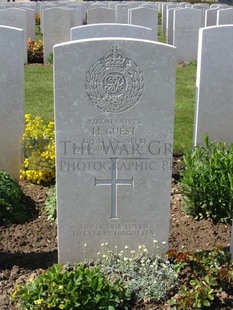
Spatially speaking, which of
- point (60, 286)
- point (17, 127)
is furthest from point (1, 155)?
point (60, 286)

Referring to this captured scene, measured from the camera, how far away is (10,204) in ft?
16.8

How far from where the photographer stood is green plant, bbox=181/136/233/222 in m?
4.92

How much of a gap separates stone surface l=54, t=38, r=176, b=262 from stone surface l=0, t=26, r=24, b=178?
2064 mm

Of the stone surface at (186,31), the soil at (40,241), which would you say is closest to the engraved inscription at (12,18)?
the stone surface at (186,31)

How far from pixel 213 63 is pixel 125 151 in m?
2.55

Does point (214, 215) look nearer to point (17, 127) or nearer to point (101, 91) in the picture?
point (101, 91)

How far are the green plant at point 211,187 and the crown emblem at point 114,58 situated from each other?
159 centimetres

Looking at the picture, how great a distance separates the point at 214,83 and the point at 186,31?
8381 millimetres

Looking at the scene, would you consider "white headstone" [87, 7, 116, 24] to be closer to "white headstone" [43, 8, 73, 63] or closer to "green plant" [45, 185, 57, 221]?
"white headstone" [43, 8, 73, 63]

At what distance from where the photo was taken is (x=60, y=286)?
354 cm

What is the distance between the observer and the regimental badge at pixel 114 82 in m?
3.79

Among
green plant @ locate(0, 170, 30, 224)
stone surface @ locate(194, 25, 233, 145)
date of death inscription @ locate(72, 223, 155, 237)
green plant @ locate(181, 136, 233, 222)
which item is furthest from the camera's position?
stone surface @ locate(194, 25, 233, 145)

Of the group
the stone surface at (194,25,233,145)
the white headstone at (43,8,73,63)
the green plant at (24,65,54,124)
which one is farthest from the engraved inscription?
the stone surface at (194,25,233,145)

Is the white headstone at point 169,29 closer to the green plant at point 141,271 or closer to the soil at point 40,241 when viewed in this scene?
the soil at point 40,241
